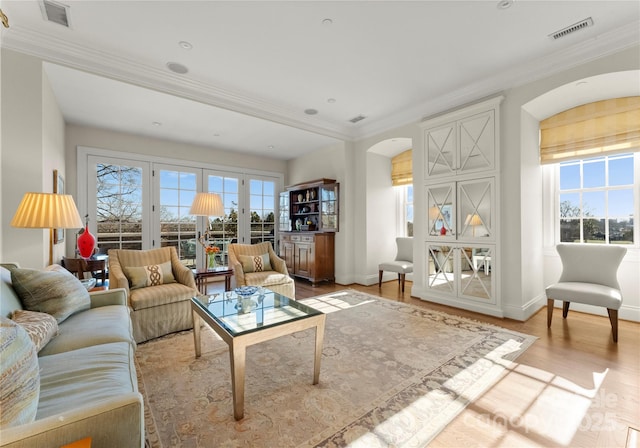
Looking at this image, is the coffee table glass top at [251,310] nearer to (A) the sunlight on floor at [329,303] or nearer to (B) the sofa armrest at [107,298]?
(B) the sofa armrest at [107,298]

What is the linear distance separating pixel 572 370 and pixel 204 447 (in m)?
2.66

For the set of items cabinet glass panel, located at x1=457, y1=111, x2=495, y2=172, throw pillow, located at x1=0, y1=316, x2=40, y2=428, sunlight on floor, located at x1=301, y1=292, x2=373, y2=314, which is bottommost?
sunlight on floor, located at x1=301, y1=292, x2=373, y2=314

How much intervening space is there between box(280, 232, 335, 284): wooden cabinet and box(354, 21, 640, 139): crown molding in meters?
2.38

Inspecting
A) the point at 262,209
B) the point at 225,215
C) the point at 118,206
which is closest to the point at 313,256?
the point at 262,209

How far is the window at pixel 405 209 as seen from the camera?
565 centimetres

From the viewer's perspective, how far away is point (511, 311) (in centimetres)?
341

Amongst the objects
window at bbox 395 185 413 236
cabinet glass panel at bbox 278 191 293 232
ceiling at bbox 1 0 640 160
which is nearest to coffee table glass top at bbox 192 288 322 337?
ceiling at bbox 1 0 640 160

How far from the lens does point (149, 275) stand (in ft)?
10.2

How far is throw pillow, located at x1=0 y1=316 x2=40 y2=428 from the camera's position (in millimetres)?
874

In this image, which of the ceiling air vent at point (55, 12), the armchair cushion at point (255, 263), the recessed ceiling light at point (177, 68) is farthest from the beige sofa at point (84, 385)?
the recessed ceiling light at point (177, 68)

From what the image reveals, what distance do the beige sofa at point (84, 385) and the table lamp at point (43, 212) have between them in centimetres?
38

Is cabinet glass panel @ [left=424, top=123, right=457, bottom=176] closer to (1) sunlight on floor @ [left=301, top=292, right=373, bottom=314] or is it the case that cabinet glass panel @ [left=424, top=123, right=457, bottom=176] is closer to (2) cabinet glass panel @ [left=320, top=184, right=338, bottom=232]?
(2) cabinet glass panel @ [left=320, top=184, right=338, bottom=232]

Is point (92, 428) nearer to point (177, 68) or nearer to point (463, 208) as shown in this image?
point (177, 68)

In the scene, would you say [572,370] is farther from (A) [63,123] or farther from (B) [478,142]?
(A) [63,123]
